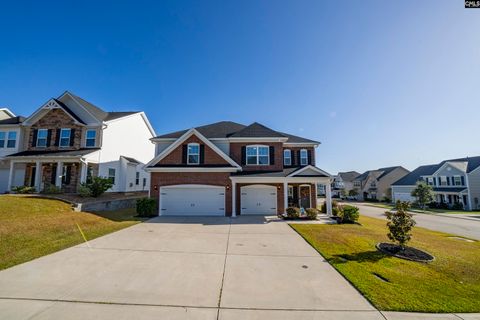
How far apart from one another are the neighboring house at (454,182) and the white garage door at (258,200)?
1160 inches

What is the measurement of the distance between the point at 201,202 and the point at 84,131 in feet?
45.2

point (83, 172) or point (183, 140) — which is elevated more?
point (183, 140)

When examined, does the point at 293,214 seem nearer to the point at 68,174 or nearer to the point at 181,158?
the point at 181,158

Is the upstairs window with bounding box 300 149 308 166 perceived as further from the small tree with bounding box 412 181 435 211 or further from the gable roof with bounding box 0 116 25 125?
the gable roof with bounding box 0 116 25 125

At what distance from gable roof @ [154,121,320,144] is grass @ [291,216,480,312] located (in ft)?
32.0

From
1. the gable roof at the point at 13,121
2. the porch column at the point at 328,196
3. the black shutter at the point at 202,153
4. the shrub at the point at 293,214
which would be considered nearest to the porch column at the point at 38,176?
the gable roof at the point at 13,121

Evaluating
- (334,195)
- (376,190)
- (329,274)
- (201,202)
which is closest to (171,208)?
(201,202)

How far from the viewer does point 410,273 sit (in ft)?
19.5

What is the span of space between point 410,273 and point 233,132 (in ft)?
50.9

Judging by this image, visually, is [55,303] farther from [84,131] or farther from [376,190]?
[376,190]

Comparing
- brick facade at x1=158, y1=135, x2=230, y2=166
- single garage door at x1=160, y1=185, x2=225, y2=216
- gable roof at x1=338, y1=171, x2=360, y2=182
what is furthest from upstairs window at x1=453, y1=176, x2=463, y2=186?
single garage door at x1=160, y1=185, x2=225, y2=216

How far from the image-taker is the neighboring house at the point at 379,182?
149 feet

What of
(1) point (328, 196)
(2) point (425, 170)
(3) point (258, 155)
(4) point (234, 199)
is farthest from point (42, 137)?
(2) point (425, 170)

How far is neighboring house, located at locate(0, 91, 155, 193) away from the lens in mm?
17609
